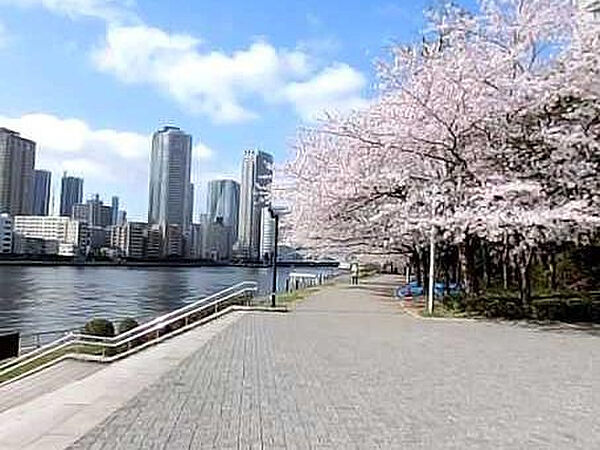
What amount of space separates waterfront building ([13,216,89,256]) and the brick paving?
10250cm

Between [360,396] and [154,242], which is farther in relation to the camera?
[154,242]

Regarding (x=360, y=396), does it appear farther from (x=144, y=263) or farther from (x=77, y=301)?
(x=144, y=263)

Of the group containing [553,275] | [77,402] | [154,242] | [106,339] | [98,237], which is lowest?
[106,339]

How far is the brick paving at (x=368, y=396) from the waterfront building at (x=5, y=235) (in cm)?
8700

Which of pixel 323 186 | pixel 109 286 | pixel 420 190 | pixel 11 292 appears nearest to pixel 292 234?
pixel 323 186

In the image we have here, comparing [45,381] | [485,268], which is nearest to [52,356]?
[45,381]

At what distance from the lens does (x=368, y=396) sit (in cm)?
836

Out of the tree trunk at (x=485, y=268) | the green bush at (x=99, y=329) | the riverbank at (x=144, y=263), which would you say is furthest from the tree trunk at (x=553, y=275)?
the riverbank at (x=144, y=263)

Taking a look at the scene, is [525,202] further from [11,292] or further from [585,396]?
[11,292]

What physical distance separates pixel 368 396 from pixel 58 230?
374ft

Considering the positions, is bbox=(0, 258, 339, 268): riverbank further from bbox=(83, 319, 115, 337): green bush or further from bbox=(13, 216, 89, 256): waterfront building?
bbox=(83, 319, 115, 337): green bush

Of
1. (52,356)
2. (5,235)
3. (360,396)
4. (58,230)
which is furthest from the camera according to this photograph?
(58,230)

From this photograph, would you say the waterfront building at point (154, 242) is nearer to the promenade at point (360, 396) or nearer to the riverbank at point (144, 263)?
the riverbank at point (144, 263)

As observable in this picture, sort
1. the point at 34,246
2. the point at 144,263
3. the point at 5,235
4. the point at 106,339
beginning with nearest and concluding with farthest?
the point at 106,339, the point at 5,235, the point at 34,246, the point at 144,263
